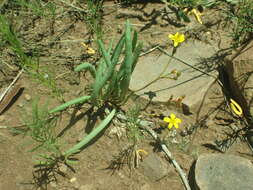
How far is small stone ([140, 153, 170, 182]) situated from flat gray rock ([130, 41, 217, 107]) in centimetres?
40

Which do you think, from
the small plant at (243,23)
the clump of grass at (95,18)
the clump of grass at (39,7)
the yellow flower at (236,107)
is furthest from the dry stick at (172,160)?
the clump of grass at (39,7)

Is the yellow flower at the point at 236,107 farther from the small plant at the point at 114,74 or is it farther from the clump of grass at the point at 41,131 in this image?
the clump of grass at the point at 41,131

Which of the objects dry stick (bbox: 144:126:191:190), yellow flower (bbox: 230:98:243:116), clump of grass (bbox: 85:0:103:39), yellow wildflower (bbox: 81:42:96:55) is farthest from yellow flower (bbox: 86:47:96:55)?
yellow flower (bbox: 230:98:243:116)

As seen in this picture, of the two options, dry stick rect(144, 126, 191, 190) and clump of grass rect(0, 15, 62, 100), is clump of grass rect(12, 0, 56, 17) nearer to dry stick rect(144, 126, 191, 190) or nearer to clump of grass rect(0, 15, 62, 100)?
clump of grass rect(0, 15, 62, 100)

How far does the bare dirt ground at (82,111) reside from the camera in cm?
185

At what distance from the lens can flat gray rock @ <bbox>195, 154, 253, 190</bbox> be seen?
5.71 ft

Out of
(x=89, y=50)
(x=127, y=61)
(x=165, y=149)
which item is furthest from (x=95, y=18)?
(x=165, y=149)

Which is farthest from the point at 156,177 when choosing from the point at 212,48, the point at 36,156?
the point at 212,48

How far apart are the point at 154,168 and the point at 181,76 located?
2.22 ft

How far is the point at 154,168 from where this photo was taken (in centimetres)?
189

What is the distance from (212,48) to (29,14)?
1.42m

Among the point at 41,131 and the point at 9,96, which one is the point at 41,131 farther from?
the point at 9,96

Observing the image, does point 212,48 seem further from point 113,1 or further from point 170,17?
point 113,1

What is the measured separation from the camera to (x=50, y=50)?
2.39m
